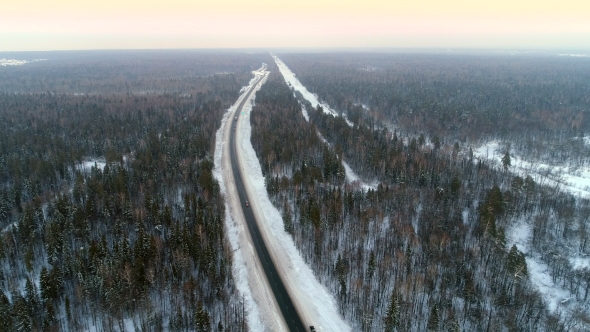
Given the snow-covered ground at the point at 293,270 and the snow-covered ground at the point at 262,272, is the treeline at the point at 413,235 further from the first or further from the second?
the snow-covered ground at the point at 262,272

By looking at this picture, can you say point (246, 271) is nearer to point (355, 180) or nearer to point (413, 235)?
point (413, 235)

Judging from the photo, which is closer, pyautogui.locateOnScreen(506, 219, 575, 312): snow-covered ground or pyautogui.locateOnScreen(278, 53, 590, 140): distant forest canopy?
pyautogui.locateOnScreen(506, 219, 575, 312): snow-covered ground

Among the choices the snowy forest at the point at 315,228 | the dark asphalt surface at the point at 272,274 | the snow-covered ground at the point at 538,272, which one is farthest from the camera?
the snow-covered ground at the point at 538,272

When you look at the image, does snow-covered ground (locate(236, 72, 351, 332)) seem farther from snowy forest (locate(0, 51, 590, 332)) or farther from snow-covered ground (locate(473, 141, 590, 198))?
snow-covered ground (locate(473, 141, 590, 198))

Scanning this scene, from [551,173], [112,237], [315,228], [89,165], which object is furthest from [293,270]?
[551,173]

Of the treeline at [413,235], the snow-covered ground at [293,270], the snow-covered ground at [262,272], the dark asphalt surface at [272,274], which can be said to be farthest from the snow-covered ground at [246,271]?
the treeline at [413,235]

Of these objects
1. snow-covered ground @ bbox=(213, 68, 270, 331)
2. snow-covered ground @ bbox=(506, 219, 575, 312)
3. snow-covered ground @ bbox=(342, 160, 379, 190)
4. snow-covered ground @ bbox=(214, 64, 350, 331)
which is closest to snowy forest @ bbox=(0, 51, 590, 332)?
snow-covered ground @ bbox=(506, 219, 575, 312)

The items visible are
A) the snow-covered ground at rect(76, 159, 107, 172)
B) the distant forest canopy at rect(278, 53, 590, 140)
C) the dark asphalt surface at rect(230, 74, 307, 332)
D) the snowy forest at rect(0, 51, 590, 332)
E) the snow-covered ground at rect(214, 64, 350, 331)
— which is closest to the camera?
the dark asphalt surface at rect(230, 74, 307, 332)
